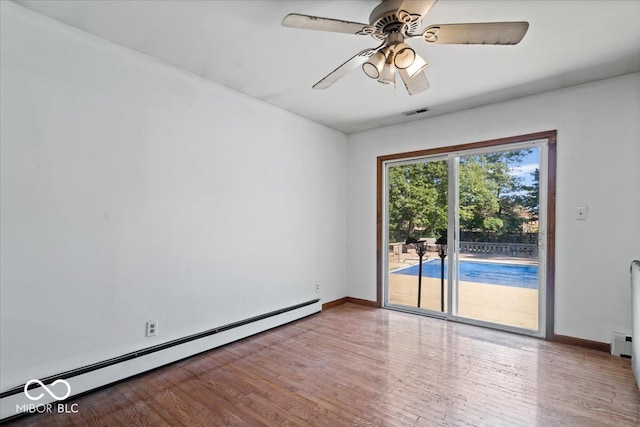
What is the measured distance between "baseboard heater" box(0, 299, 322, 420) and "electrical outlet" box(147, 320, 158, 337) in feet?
0.35

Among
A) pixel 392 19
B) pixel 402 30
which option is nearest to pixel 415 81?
Answer: pixel 402 30

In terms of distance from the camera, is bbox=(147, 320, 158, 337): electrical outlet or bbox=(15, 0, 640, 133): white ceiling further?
bbox=(147, 320, 158, 337): electrical outlet

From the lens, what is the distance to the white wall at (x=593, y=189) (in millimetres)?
2797

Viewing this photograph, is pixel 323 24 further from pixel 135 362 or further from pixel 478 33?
pixel 135 362

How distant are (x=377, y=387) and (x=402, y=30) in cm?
239

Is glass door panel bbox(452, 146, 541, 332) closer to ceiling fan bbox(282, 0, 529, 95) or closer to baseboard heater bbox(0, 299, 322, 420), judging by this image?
ceiling fan bbox(282, 0, 529, 95)

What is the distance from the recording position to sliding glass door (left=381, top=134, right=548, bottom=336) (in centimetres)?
333

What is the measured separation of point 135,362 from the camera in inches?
94.0

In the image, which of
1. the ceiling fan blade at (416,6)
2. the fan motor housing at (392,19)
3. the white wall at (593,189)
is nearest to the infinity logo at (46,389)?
the fan motor housing at (392,19)

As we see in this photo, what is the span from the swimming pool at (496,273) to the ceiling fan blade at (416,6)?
2907 millimetres

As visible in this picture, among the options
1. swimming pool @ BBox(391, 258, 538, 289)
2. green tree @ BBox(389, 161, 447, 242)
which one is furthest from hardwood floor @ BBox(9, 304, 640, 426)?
green tree @ BBox(389, 161, 447, 242)

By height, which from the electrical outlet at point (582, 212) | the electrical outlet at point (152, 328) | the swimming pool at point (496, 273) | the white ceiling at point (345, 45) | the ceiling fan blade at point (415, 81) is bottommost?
the electrical outlet at point (152, 328)

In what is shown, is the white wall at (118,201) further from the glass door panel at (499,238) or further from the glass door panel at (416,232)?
the glass door panel at (499,238)

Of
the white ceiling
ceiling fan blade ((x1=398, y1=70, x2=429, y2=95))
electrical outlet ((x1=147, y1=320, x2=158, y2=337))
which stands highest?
the white ceiling
